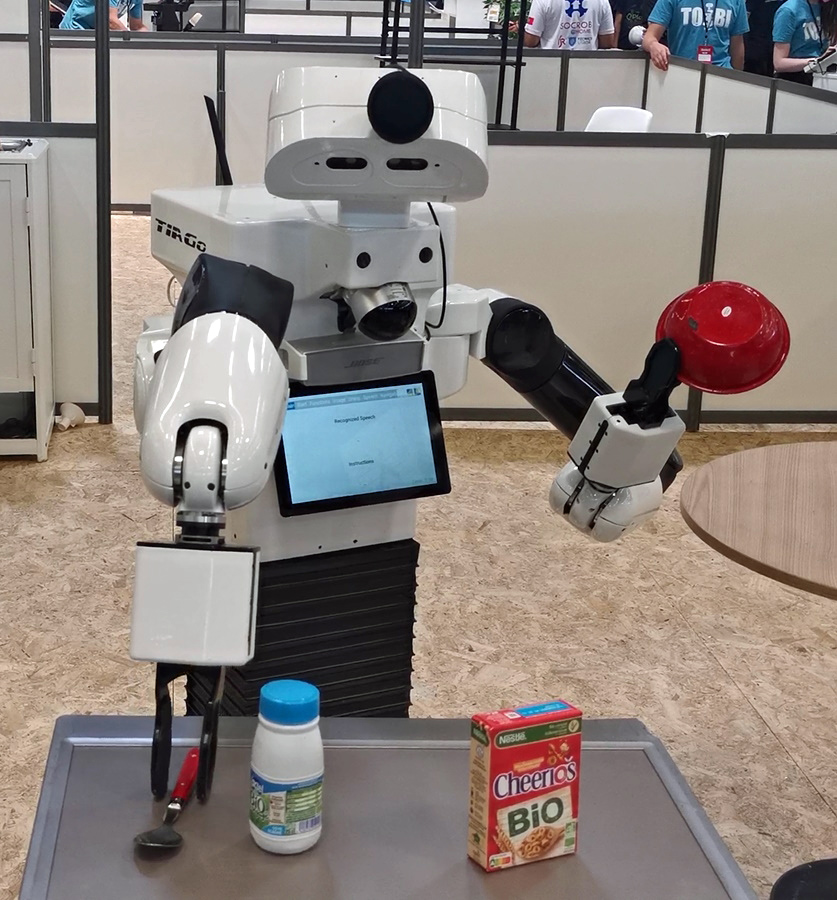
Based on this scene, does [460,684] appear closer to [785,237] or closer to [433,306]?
[433,306]

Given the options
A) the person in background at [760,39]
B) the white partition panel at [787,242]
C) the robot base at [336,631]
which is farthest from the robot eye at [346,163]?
the person in background at [760,39]

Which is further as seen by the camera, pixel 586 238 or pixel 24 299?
pixel 586 238

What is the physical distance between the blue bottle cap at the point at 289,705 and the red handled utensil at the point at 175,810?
0.44 feet

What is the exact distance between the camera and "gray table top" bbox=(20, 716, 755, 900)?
3.39ft

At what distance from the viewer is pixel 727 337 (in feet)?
4.41

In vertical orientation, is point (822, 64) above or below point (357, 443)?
above

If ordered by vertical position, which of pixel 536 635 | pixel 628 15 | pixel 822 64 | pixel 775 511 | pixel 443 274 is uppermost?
pixel 628 15

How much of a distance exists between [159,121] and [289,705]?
624 cm

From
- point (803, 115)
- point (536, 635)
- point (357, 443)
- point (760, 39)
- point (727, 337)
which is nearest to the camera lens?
point (727, 337)

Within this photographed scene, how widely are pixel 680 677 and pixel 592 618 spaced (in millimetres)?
294

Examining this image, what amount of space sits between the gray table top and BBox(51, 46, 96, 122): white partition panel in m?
5.95

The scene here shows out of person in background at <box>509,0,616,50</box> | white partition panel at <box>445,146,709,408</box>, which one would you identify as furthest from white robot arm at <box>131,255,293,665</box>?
person in background at <box>509,0,616,50</box>

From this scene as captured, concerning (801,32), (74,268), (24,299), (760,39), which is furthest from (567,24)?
(24,299)

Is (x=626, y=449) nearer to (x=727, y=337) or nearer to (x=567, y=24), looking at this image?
(x=727, y=337)
